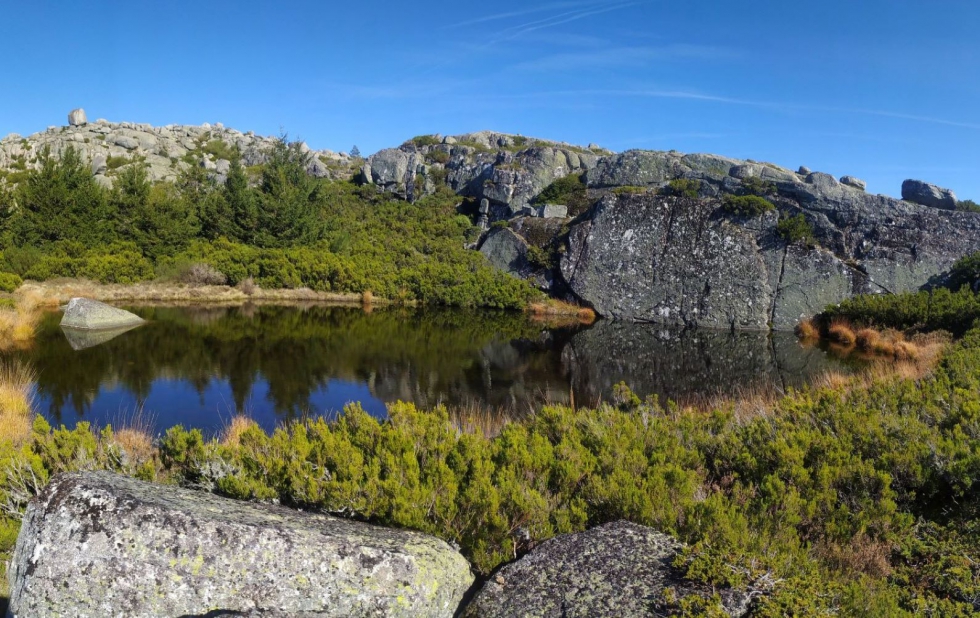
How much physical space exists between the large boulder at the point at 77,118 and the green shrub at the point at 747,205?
8908 centimetres

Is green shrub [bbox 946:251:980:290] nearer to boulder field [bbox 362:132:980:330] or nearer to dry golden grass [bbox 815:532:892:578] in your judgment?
boulder field [bbox 362:132:980:330]

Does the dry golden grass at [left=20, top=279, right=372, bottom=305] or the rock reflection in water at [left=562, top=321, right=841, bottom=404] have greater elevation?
the dry golden grass at [left=20, top=279, right=372, bottom=305]

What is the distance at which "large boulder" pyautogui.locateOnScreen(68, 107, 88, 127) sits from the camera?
262 feet

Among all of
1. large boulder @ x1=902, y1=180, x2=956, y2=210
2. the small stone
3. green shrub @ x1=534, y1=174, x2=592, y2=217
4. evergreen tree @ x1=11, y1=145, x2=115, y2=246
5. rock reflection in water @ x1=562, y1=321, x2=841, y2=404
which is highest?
the small stone

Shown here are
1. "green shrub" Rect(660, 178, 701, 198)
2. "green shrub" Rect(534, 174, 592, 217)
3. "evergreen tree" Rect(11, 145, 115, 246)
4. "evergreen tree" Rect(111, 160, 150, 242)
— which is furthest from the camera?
"green shrub" Rect(534, 174, 592, 217)

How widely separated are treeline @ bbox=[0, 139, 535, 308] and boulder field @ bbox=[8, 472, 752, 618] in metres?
30.3

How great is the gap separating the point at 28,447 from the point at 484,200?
40744 millimetres

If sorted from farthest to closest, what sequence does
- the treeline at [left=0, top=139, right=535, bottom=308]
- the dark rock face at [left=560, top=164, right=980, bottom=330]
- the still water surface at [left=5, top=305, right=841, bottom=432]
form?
the dark rock face at [left=560, top=164, right=980, bottom=330] < the treeline at [left=0, top=139, right=535, bottom=308] < the still water surface at [left=5, top=305, right=841, bottom=432]

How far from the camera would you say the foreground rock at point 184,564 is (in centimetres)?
350

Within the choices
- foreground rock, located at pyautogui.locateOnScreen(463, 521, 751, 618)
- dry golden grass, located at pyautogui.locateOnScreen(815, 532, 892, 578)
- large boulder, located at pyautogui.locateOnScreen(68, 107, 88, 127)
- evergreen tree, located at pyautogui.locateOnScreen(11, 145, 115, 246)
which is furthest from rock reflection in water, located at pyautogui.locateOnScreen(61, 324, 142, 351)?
large boulder, located at pyautogui.locateOnScreen(68, 107, 88, 127)

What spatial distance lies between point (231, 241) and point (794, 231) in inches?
1366

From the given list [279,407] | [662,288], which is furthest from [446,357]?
[662,288]

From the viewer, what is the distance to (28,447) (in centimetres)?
604

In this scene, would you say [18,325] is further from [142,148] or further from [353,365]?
[142,148]
